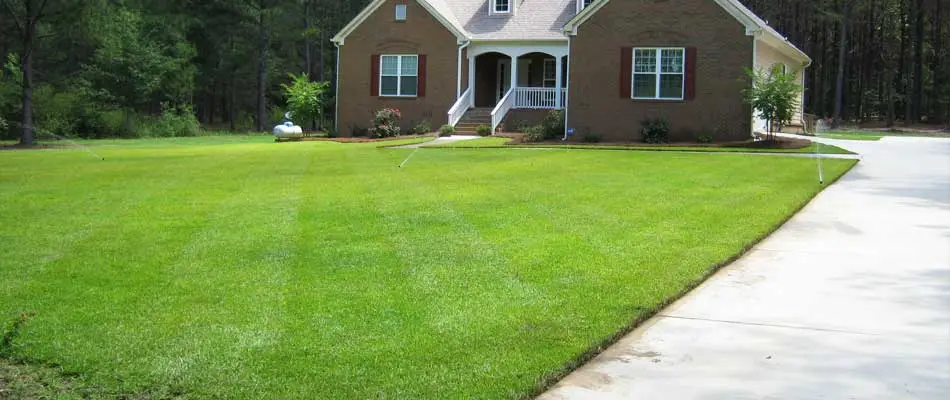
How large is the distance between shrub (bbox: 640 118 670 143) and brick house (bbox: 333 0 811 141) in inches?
28.5

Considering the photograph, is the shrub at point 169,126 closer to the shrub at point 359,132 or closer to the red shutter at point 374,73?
the shrub at point 359,132

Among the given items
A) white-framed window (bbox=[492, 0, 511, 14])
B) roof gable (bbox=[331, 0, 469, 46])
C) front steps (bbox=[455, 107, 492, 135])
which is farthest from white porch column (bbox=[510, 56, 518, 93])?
white-framed window (bbox=[492, 0, 511, 14])

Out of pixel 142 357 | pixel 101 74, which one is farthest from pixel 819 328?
pixel 101 74

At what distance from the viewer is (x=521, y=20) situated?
33906 millimetres

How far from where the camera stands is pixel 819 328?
233 inches

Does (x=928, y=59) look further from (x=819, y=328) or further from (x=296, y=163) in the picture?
(x=819, y=328)

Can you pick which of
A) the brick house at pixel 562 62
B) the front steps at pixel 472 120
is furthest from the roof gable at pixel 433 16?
the front steps at pixel 472 120

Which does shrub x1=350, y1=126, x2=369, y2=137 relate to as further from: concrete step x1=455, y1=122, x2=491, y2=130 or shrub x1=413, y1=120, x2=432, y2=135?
concrete step x1=455, y1=122, x2=491, y2=130

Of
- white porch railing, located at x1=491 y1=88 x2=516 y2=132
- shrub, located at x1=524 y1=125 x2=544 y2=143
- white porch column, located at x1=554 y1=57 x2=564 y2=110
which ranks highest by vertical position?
white porch column, located at x1=554 y1=57 x2=564 y2=110

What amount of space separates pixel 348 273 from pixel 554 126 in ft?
69.6

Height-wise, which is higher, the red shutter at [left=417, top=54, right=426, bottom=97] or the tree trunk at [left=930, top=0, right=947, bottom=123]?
the tree trunk at [left=930, top=0, right=947, bottom=123]

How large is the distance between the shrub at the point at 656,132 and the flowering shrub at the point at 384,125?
9137 millimetres

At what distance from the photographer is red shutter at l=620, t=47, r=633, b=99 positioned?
1073 inches

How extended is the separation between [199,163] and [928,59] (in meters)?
55.8
